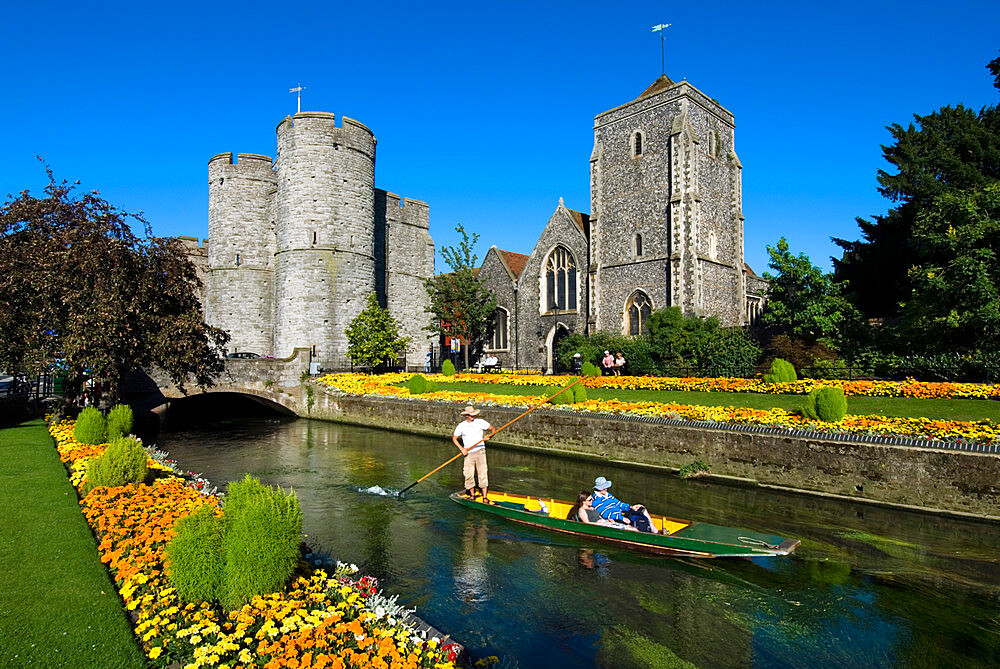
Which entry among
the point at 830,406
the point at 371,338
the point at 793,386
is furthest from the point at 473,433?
the point at 371,338

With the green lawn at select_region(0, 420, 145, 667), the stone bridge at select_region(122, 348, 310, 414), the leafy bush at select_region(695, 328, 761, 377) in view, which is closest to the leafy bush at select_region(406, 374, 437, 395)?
the stone bridge at select_region(122, 348, 310, 414)

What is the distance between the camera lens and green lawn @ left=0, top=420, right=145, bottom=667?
4.60m

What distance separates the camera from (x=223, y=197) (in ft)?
130

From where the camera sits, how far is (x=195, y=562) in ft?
18.1

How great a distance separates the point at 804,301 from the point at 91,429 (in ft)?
82.8

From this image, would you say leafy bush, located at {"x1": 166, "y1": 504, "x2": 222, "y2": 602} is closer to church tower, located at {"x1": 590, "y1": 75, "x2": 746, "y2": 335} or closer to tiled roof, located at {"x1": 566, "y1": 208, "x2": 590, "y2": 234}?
church tower, located at {"x1": 590, "y1": 75, "x2": 746, "y2": 335}

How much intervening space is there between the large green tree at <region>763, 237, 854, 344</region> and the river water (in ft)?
45.0

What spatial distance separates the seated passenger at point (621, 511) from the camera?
9414 mm

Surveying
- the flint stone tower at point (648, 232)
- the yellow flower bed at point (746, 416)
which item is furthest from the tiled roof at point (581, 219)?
the yellow flower bed at point (746, 416)

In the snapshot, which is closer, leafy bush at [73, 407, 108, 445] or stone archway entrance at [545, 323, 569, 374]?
leafy bush at [73, 407, 108, 445]

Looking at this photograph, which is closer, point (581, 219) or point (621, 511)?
point (621, 511)

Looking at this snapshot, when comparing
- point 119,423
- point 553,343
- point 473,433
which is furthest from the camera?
point 553,343

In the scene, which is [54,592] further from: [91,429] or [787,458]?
[787,458]

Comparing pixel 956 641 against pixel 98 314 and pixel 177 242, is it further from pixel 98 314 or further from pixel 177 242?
pixel 177 242
